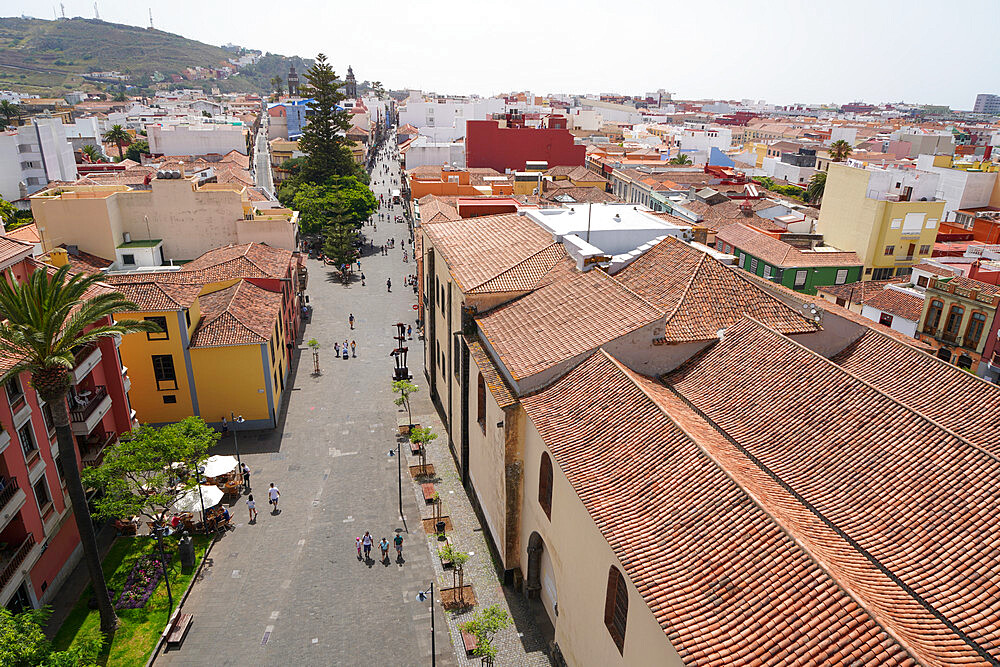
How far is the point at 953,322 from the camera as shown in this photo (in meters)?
33.8

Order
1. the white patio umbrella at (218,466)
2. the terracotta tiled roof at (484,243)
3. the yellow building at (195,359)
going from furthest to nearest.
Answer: the yellow building at (195,359) < the terracotta tiled roof at (484,243) < the white patio umbrella at (218,466)

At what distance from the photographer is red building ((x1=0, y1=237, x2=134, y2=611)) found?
18.3 metres

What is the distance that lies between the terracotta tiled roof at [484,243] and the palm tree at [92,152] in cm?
8903

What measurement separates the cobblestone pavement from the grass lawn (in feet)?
2.20

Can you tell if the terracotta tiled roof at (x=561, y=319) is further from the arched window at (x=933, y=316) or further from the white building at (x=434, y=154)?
the white building at (x=434, y=154)

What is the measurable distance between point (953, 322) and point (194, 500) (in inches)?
1483

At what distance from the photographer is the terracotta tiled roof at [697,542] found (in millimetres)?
10984

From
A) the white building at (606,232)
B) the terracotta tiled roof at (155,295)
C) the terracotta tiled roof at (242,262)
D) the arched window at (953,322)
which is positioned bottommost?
the arched window at (953,322)

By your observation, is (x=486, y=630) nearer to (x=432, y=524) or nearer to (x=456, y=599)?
(x=456, y=599)

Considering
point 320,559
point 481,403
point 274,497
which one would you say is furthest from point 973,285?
point 274,497

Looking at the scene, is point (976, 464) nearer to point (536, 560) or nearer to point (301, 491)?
point (536, 560)

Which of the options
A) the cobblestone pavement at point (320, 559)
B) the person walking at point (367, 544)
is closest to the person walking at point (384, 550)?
the cobblestone pavement at point (320, 559)

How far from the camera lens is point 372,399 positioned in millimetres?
35531

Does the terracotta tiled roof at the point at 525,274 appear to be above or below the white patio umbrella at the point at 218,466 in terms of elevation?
above
